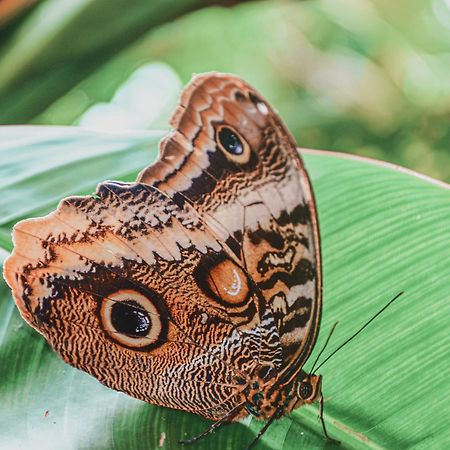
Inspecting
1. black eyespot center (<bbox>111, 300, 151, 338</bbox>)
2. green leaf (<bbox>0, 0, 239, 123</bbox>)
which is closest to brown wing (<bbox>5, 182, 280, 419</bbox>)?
black eyespot center (<bbox>111, 300, 151, 338</bbox>)

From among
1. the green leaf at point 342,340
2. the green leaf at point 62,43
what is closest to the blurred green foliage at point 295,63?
the green leaf at point 62,43

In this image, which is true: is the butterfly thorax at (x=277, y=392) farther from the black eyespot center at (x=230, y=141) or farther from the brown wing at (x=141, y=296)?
the black eyespot center at (x=230, y=141)

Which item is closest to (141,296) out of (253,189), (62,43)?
(253,189)

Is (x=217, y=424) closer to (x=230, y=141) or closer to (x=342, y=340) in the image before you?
(x=342, y=340)

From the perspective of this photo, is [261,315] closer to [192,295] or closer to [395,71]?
[192,295]

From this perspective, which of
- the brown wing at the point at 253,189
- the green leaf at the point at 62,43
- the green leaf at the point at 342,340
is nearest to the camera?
the brown wing at the point at 253,189

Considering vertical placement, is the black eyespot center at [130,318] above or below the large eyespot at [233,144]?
below
